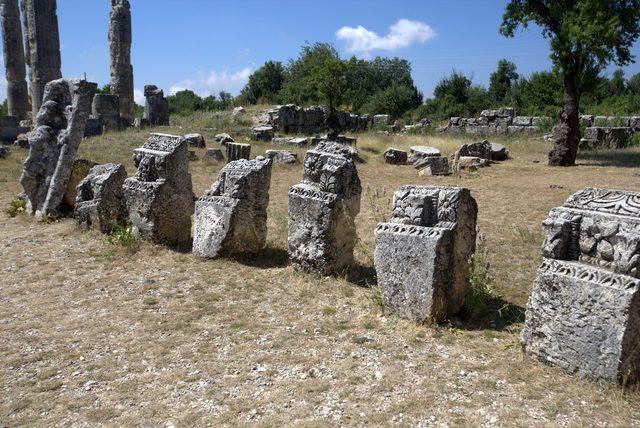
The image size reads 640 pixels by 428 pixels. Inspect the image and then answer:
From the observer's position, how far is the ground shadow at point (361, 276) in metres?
5.97

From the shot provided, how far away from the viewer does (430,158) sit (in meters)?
14.2

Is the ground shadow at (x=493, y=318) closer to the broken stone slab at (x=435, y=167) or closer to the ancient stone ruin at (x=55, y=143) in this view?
the ancient stone ruin at (x=55, y=143)

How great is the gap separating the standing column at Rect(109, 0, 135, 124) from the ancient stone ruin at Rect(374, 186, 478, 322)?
21721 mm

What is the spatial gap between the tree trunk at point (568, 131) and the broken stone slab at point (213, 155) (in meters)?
9.49

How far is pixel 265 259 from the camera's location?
6.97m

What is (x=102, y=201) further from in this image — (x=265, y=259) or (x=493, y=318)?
(x=493, y=318)

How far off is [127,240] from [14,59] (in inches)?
860

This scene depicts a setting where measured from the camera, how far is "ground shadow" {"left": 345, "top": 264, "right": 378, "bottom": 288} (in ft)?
19.6

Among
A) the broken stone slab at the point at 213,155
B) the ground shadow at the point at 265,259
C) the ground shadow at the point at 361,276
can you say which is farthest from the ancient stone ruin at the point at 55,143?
the broken stone slab at the point at 213,155

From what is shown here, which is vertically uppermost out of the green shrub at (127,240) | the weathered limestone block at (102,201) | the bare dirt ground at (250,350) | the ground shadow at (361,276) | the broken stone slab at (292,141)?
the broken stone slab at (292,141)

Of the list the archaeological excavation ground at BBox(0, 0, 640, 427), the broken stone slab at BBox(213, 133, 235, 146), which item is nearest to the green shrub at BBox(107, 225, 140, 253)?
the archaeological excavation ground at BBox(0, 0, 640, 427)

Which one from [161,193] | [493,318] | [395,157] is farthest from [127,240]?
[395,157]

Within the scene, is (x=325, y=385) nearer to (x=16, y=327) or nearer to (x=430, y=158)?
(x=16, y=327)

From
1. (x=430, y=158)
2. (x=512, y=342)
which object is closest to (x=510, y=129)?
(x=430, y=158)
